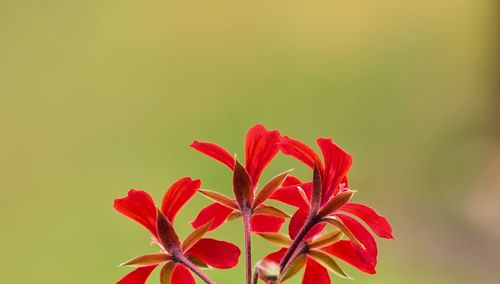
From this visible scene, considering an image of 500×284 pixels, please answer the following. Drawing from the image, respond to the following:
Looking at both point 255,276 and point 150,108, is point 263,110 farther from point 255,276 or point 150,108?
point 255,276

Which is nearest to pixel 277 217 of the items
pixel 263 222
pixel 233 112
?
pixel 263 222

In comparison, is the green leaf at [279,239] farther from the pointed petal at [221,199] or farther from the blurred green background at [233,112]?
the blurred green background at [233,112]

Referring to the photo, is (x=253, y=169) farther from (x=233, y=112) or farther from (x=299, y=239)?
(x=233, y=112)

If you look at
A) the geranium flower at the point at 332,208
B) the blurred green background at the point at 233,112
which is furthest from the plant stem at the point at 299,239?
the blurred green background at the point at 233,112

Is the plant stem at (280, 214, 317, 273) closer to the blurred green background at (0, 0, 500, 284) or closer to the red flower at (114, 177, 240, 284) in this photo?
the red flower at (114, 177, 240, 284)

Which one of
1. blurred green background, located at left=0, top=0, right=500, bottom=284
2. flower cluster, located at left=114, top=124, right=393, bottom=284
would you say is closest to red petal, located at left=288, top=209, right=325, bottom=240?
flower cluster, located at left=114, top=124, right=393, bottom=284

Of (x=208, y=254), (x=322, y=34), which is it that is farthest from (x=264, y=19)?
(x=208, y=254)

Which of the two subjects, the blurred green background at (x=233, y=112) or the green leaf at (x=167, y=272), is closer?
the green leaf at (x=167, y=272)
